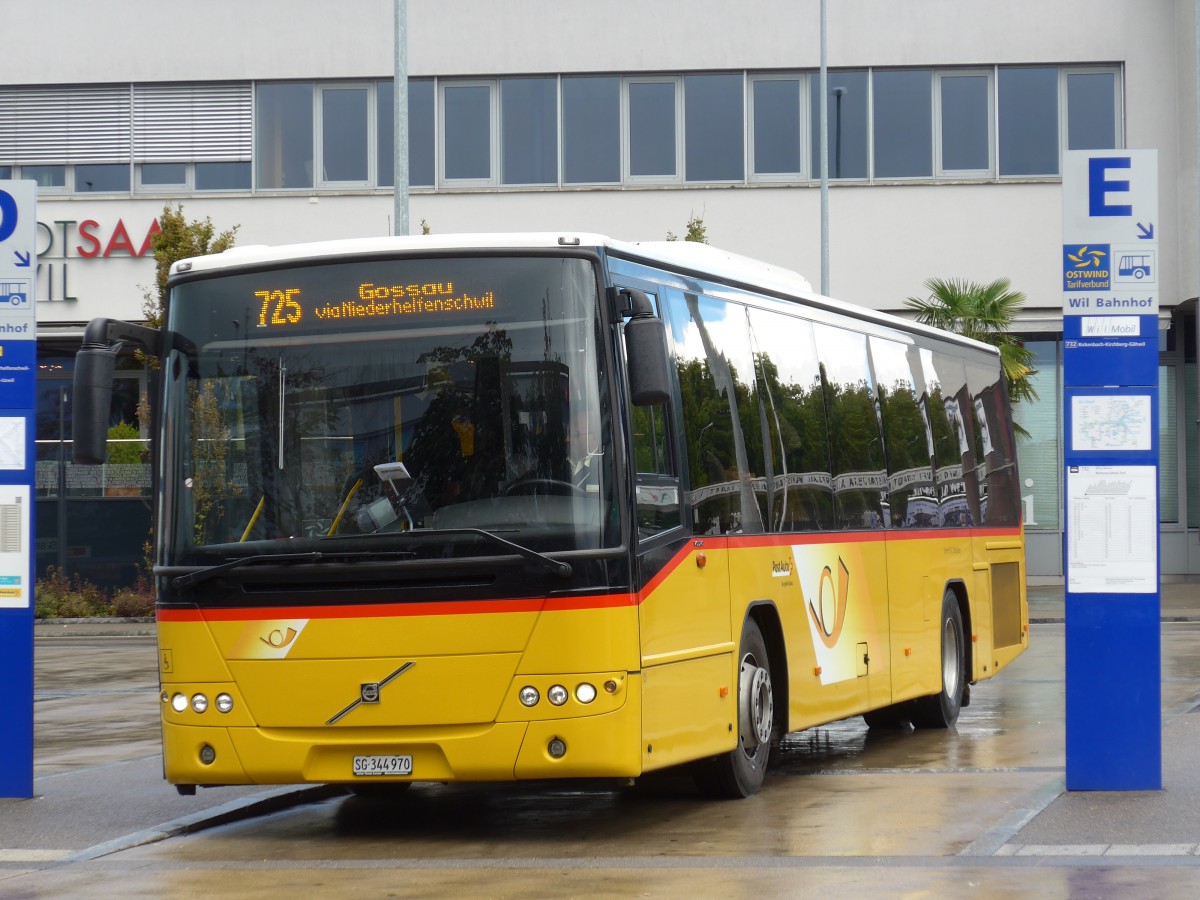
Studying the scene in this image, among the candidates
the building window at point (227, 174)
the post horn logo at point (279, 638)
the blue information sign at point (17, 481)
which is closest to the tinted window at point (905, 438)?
the post horn logo at point (279, 638)

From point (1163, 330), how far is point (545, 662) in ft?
94.2

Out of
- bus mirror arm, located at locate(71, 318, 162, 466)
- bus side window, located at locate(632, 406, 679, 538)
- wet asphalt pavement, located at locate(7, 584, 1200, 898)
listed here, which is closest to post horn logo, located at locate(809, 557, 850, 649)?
wet asphalt pavement, located at locate(7, 584, 1200, 898)

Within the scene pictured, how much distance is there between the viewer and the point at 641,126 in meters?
34.6

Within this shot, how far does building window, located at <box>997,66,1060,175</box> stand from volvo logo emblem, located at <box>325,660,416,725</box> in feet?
90.0

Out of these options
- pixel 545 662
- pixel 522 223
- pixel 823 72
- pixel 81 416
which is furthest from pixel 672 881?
pixel 522 223

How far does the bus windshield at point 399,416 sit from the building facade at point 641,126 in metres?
25.0

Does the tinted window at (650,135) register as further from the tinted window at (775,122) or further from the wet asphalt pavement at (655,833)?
the wet asphalt pavement at (655,833)

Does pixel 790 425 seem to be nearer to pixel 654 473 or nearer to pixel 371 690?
pixel 654 473

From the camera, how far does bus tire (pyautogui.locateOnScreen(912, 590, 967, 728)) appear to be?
48.0 feet

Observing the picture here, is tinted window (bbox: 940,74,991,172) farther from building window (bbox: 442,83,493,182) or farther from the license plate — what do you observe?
the license plate

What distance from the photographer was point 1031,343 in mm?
35188

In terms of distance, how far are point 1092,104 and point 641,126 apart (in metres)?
8.20

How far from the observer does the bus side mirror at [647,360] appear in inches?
353

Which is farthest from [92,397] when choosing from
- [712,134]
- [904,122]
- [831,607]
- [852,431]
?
[904,122]
